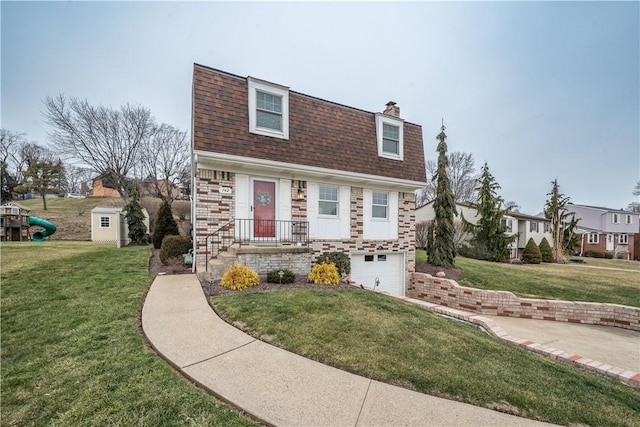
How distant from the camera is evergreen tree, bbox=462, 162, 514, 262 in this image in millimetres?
17953

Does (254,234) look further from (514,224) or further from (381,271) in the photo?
(514,224)

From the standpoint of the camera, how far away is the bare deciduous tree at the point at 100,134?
2177cm

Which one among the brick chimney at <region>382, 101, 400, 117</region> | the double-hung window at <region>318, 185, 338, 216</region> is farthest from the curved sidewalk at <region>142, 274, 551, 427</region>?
the brick chimney at <region>382, 101, 400, 117</region>

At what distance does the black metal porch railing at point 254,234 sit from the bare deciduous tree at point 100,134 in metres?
23.0

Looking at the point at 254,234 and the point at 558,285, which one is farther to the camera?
the point at 558,285

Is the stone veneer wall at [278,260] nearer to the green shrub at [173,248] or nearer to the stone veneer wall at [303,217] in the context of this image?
the stone veneer wall at [303,217]

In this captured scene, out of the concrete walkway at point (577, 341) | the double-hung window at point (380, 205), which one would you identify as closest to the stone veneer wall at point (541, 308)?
the concrete walkway at point (577, 341)

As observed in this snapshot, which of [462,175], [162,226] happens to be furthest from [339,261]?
[462,175]

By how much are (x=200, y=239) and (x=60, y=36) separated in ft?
32.3

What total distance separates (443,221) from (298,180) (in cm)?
787

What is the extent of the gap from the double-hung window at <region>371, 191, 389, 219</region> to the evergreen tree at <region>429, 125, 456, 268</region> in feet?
12.6

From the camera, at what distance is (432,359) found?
354 cm

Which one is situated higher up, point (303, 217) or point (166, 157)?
point (166, 157)

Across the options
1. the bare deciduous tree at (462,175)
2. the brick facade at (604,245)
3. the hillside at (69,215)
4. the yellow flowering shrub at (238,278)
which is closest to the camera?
the yellow flowering shrub at (238,278)
